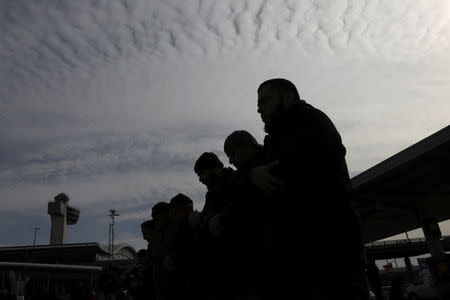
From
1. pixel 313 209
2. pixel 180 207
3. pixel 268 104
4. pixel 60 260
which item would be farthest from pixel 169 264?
pixel 60 260

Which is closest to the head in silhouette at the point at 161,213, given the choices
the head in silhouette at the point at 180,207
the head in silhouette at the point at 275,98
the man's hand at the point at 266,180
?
the head in silhouette at the point at 180,207

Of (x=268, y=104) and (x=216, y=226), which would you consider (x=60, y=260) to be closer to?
(x=216, y=226)

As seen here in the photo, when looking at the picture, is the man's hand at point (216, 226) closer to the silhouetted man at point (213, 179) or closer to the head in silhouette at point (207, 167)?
the silhouetted man at point (213, 179)

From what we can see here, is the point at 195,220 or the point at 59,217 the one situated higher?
the point at 59,217

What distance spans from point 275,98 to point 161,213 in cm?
276

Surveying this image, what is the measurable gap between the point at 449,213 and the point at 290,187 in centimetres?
1822

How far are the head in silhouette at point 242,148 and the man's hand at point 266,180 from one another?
0.89 m

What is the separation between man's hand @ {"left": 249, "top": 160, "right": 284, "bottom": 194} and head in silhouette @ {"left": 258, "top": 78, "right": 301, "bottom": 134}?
0.24 meters

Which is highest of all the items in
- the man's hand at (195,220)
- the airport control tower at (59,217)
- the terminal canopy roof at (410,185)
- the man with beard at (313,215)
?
the airport control tower at (59,217)

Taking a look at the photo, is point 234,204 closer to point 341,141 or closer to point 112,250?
point 341,141

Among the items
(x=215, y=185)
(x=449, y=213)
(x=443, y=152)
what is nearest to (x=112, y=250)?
(x=449, y=213)

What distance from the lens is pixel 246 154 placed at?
2.40 m

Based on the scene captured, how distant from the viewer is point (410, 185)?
1223cm

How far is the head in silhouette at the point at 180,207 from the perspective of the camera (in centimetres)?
338
